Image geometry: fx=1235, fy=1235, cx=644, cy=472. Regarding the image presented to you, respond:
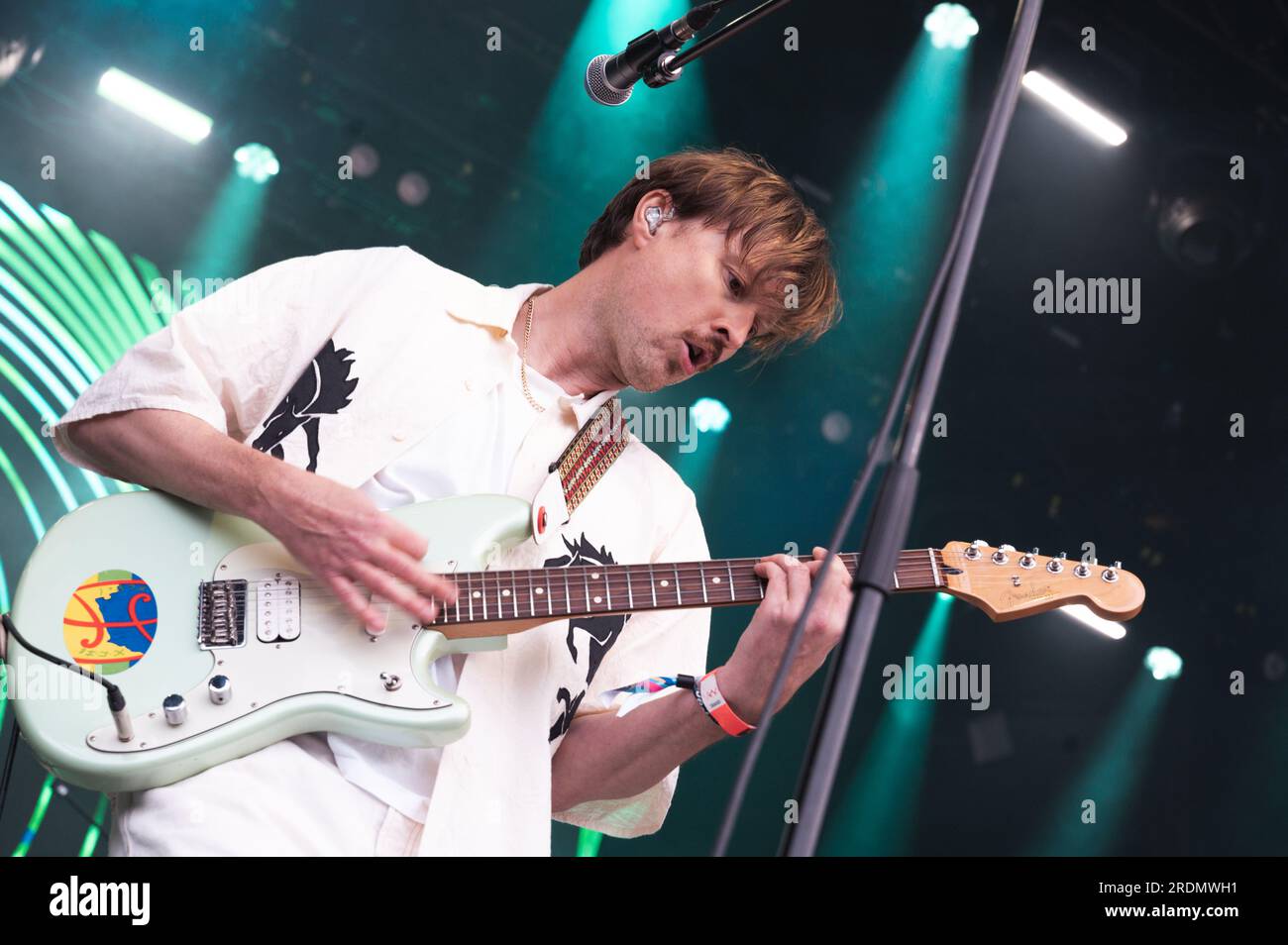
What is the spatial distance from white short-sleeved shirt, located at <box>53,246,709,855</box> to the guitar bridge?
24 cm

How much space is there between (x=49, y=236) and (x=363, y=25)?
1.07 meters

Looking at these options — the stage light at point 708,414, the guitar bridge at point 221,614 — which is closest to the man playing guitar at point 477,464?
the guitar bridge at point 221,614

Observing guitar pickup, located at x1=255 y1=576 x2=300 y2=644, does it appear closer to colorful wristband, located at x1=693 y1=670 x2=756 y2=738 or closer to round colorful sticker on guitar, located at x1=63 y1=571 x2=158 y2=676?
round colorful sticker on guitar, located at x1=63 y1=571 x2=158 y2=676

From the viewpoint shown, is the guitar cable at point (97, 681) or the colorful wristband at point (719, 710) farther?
the colorful wristband at point (719, 710)

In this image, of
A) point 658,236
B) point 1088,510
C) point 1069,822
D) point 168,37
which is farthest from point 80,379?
point 1069,822

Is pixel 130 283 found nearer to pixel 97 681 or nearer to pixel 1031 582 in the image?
pixel 97 681

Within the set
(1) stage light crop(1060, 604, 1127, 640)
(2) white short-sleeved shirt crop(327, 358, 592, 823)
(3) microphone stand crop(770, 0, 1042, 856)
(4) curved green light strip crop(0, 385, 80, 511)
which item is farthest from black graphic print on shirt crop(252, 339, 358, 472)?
(1) stage light crop(1060, 604, 1127, 640)

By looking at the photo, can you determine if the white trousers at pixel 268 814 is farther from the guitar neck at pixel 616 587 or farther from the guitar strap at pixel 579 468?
the guitar strap at pixel 579 468

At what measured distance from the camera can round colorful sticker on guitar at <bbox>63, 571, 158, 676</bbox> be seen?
166 centimetres

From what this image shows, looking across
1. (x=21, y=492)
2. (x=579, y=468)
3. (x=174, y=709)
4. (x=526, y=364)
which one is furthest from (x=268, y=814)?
(x=21, y=492)

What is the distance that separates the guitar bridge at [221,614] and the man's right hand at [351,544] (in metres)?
0.11

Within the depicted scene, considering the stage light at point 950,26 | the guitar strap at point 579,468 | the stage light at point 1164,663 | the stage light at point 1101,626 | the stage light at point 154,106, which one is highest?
the stage light at point 950,26

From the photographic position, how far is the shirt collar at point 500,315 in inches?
84.5
